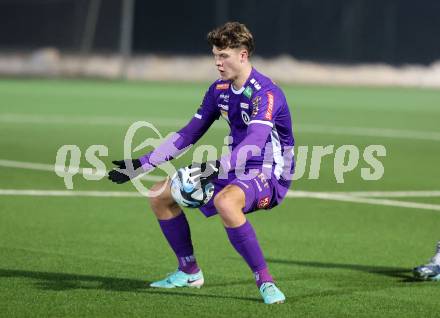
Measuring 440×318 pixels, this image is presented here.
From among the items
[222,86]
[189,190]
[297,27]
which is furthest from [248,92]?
[297,27]

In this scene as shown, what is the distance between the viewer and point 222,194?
7.49 metres

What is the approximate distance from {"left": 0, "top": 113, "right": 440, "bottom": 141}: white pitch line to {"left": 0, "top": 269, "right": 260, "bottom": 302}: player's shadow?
1266cm

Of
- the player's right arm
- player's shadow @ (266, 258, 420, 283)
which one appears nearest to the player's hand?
the player's right arm

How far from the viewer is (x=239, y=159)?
25.2ft

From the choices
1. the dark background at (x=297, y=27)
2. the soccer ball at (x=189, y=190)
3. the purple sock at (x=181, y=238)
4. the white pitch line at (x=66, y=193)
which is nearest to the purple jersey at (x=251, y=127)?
the soccer ball at (x=189, y=190)

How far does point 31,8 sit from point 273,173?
90.3 ft

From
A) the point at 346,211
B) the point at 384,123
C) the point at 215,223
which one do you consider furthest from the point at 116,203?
the point at 384,123

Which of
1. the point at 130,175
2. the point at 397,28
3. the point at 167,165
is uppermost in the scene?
the point at 130,175

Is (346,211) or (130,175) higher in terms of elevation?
(130,175)

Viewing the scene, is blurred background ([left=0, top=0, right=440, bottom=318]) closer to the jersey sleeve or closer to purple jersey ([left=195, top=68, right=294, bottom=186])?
purple jersey ([left=195, top=68, right=294, bottom=186])

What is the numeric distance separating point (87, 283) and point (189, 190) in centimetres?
111

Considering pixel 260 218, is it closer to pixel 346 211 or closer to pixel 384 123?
pixel 346 211

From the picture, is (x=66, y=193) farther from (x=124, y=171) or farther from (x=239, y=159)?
(x=239, y=159)

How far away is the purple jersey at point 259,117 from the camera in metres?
7.67
